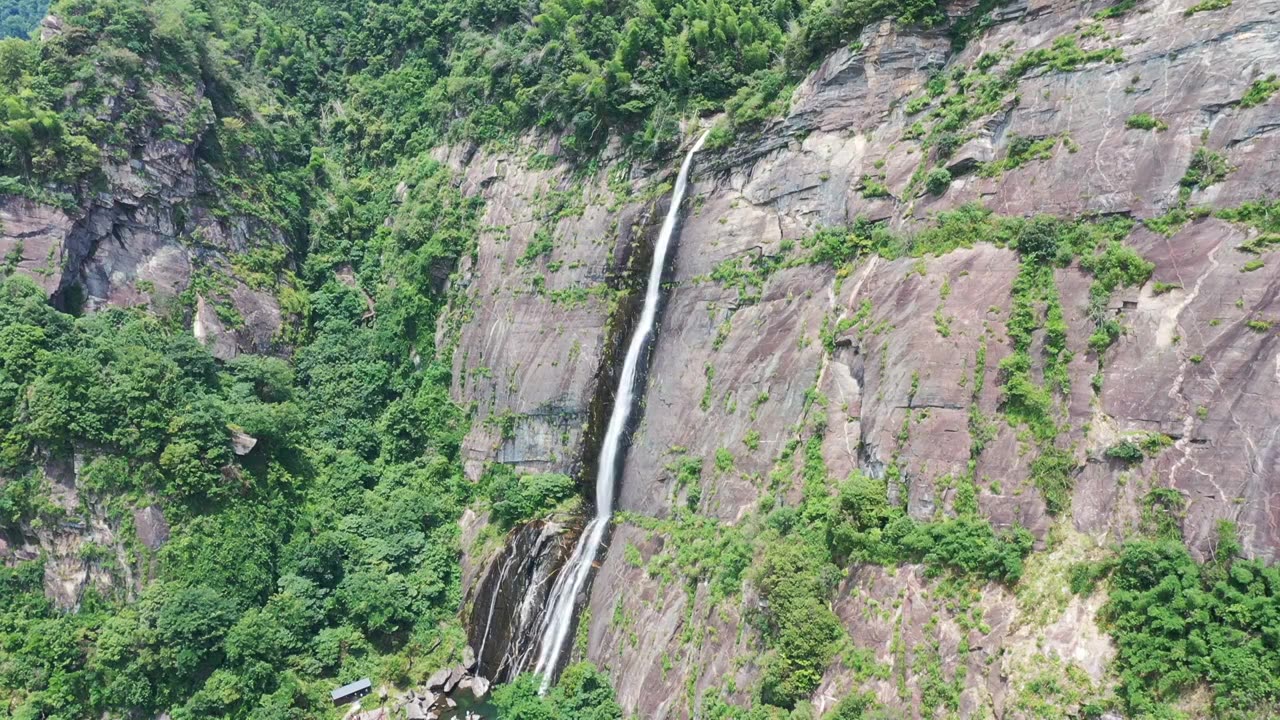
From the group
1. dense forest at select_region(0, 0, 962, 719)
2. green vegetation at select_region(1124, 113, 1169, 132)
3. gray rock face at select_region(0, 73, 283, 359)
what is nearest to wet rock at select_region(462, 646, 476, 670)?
dense forest at select_region(0, 0, 962, 719)

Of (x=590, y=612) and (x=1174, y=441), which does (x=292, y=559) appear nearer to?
(x=590, y=612)

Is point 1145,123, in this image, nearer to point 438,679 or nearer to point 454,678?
point 454,678

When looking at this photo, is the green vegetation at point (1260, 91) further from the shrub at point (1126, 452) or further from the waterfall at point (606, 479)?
the waterfall at point (606, 479)

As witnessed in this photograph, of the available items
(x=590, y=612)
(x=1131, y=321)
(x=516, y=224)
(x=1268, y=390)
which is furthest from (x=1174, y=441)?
(x=516, y=224)

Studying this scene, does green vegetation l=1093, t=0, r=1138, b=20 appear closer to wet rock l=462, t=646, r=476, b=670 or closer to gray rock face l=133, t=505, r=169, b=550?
wet rock l=462, t=646, r=476, b=670

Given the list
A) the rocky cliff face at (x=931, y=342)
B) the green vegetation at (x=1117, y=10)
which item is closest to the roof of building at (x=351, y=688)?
the rocky cliff face at (x=931, y=342)
